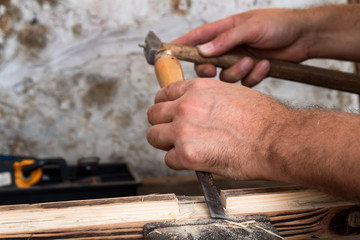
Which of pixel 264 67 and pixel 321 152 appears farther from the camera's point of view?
pixel 264 67

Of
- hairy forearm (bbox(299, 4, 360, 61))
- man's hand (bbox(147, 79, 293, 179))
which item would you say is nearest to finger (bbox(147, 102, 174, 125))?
man's hand (bbox(147, 79, 293, 179))

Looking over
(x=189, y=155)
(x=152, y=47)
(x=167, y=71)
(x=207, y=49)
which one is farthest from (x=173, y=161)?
(x=207, y=49)

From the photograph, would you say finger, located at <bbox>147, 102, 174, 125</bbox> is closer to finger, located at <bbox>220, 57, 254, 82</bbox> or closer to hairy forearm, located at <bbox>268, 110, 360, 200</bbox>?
hairy forearm, located at <bbox>268, 110, 360, 200</bbox>

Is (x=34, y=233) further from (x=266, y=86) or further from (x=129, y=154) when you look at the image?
(x=266, y=86)

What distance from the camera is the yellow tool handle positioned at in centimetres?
→ 82

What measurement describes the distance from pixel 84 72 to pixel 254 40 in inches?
31.9

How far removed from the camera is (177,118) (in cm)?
67

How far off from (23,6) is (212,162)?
4.12ft

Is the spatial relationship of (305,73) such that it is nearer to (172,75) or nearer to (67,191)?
(172,75)

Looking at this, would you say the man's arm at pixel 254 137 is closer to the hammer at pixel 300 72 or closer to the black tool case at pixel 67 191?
the hammer at pixel 300 72

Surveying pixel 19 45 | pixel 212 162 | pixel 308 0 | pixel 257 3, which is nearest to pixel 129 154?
pixel 19 45

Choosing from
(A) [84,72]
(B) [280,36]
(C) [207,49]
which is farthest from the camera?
(A) [84,72]

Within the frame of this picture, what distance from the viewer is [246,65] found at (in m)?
1.10

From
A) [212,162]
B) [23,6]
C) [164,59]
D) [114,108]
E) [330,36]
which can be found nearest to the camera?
[212,162]
